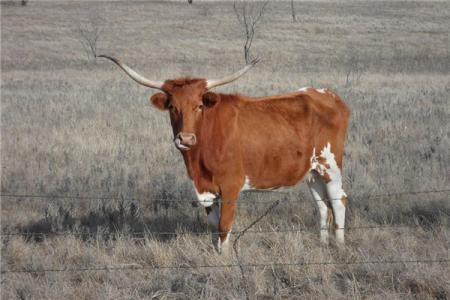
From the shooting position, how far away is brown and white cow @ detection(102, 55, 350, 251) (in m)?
5.38

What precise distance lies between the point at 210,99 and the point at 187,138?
21.2 inches

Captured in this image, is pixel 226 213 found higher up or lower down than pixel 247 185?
lower down

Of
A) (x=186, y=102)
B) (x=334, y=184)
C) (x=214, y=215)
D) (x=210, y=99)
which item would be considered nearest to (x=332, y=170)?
(x=334, y=184)

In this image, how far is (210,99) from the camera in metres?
5.36

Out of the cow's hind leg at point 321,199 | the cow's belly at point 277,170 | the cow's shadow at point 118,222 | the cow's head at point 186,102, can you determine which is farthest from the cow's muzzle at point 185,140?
the cow's hind leg at point 321,199

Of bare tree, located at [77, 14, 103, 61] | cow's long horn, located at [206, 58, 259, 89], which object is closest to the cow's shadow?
cow's long horn, located at [206, 58, 259, 89]

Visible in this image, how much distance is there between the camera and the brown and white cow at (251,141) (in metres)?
5.38

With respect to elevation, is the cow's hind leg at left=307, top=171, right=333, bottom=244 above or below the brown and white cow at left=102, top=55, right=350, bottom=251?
below

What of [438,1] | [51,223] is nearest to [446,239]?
[51,223]

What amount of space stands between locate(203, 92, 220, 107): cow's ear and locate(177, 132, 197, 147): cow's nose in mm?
465

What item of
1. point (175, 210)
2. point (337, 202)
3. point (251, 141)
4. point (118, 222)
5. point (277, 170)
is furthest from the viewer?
point (175, 210)

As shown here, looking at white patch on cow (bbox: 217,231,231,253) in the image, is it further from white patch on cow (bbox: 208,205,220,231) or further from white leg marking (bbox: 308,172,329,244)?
white leg marking (bbox: 308,172,329,244)

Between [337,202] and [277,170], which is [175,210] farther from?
[337,202]

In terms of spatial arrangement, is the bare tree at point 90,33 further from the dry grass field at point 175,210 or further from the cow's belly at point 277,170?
the cow's belly at point 277,170
